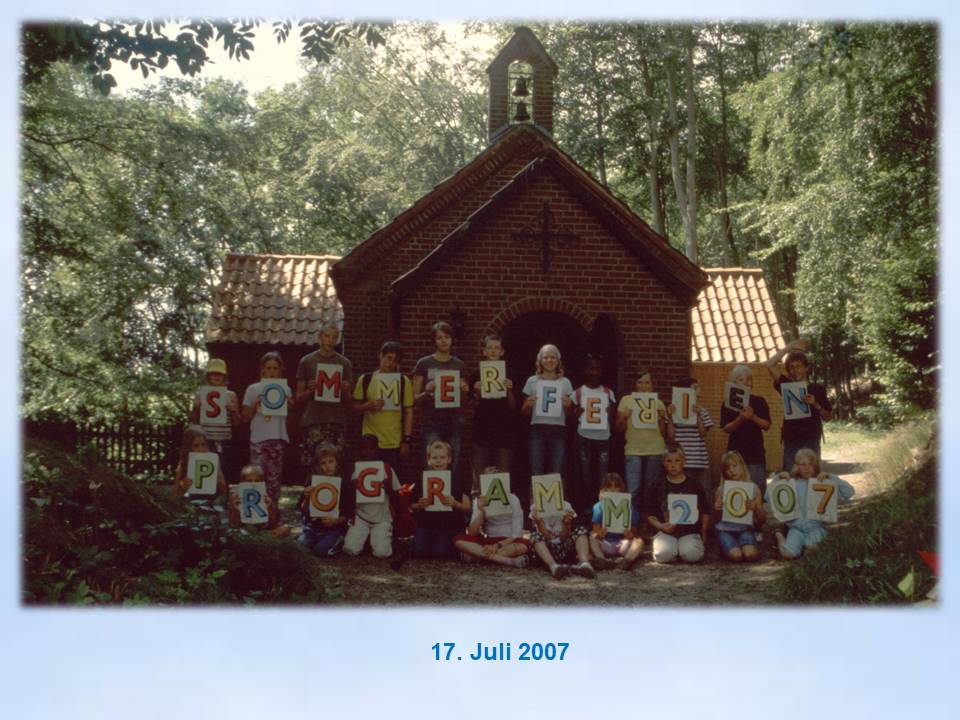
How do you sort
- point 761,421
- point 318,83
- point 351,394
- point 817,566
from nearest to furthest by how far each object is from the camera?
1. point 817,566
2. point 761,421
3. point 351,394
4. point 318,83

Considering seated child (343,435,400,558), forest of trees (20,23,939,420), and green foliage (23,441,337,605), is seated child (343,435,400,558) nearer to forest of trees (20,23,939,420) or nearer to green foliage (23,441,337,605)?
green foliage (23,441,337,605)

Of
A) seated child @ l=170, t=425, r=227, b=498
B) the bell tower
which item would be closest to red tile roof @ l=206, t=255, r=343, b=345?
the bell tower

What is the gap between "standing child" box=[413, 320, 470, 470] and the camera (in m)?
8.55

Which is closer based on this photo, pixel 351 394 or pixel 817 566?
pixel 817 566

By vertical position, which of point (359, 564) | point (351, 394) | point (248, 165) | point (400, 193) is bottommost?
point (359, 564)

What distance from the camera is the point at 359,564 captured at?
26.2ft

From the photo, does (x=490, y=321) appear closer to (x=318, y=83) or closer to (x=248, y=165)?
(x=248, y=165)

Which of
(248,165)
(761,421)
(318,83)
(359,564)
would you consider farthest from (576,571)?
(318,83)

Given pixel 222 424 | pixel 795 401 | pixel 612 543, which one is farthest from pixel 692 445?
pixel 222 424

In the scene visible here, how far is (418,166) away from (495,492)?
25.3m

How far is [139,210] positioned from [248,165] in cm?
292

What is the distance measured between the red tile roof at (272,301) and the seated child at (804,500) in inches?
404

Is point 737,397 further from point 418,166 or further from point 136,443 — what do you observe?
point 418,166

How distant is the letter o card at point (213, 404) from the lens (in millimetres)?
8367
